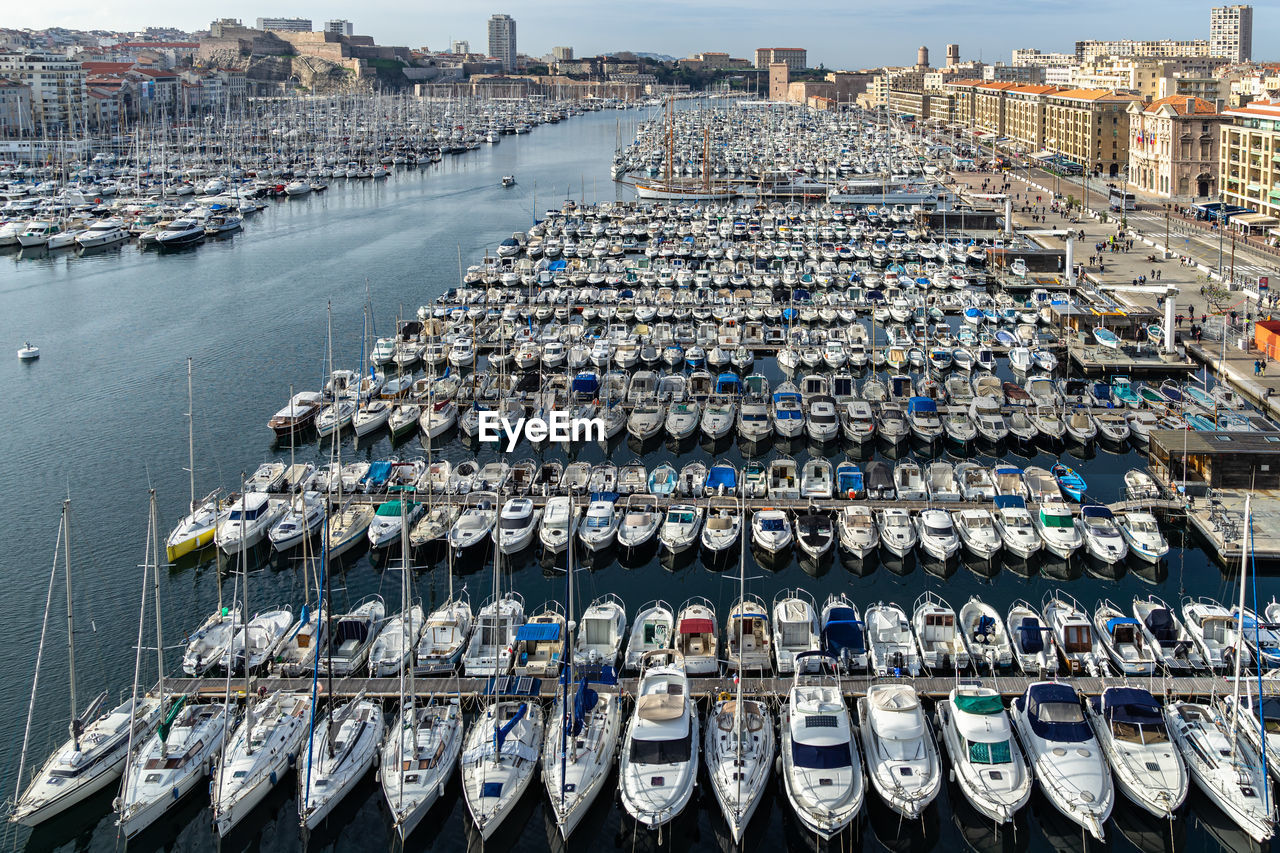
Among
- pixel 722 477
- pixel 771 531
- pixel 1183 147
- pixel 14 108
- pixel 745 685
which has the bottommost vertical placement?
pixel 745 685

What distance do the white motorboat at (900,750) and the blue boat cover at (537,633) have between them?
16.1 feet

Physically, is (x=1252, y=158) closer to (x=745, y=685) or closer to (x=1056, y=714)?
(x=1056, y=714)

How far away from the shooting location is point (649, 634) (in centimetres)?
1734

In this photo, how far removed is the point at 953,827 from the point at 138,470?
2167 cm

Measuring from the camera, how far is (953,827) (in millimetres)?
13844

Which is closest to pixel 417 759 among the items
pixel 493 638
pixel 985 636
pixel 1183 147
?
pixel 493 638

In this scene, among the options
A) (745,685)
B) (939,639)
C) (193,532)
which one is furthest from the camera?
(193,532)

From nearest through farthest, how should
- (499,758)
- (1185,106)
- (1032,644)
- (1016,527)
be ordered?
(499,758), (1032,644), (1016,527), (1185,106)

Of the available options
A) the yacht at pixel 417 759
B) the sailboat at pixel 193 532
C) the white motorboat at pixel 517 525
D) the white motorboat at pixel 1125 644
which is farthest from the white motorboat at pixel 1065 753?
the sailboat at pixel 193 532

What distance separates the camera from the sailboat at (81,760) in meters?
14.0

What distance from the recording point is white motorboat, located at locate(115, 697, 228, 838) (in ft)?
45.1

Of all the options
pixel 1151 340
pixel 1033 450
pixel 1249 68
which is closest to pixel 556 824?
pixel 1033 450

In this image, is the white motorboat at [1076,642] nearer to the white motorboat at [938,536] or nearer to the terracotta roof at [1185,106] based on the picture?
the white motorboat at [938,536]

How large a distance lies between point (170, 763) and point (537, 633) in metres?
5.43
